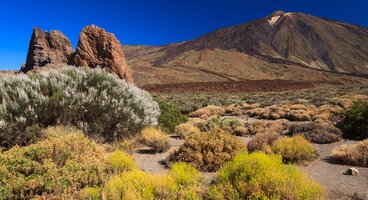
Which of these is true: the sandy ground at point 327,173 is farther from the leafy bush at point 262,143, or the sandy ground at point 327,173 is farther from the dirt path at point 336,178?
the leafy bush at point 262,143

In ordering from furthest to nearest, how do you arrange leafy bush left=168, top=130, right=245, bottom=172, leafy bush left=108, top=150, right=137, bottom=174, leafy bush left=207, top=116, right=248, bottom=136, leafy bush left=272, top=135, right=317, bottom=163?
leafy bush left=207, top=116, right=248, bottom=136 → leafy bush left=272, top=135, right=317, bottom=163 → leafy bush left=168, top=130, right=245, bottom=172 → leafy bush left=108, top=150, right=137, bottom=174

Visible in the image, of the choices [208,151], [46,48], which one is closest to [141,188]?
[208,151]

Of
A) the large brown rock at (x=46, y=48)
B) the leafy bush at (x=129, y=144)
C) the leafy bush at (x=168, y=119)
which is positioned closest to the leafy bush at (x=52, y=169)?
the leafy bush at (x=129, y=144)

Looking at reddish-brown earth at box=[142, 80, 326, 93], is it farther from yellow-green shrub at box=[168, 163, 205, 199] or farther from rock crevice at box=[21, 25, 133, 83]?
yellow-green shrub at box=[168, 163, 205, 199]

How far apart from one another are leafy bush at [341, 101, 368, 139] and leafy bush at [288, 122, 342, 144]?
78cm

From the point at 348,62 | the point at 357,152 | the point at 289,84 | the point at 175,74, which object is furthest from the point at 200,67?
the point at 357,152

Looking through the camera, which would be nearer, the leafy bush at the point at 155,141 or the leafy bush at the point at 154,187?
the leafy bush at the point at 154,187

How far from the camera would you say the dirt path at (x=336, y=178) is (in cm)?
461

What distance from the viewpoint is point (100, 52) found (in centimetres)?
1411

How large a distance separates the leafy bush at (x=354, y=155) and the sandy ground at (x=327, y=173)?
24 centimetres

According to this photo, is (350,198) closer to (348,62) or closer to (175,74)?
(175,74)

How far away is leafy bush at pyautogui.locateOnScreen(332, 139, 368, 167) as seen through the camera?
6345 mm


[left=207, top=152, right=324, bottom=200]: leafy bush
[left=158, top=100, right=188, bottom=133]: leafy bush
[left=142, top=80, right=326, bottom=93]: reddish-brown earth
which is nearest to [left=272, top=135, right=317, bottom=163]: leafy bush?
[left=207, top=152, right=324, bottom=200]: leafy bush

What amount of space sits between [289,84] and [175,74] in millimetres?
43474
